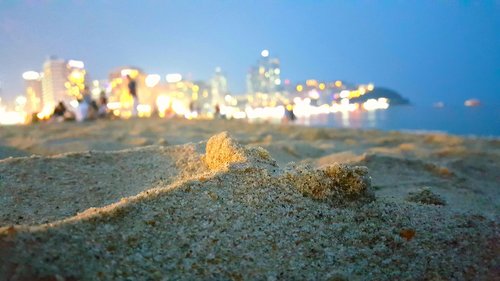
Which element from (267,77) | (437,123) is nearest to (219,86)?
(267,77)

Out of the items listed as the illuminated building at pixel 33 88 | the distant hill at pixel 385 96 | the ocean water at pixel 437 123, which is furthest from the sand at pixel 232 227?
the distant hill at pixel 385 96

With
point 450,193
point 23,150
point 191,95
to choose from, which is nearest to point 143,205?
point 450,193

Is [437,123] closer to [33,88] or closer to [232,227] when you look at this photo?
[232,227]

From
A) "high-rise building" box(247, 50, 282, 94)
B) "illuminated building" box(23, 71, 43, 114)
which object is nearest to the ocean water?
"high-rise building" box(247, 50, 282, 94)

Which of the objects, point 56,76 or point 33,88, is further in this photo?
point 33,88

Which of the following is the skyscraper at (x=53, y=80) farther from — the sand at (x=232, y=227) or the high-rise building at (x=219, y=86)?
the sand at (x=232, y=227)

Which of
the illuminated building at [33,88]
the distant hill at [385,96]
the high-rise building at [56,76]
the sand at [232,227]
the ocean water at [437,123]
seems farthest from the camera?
the distant hill at [385,96]
